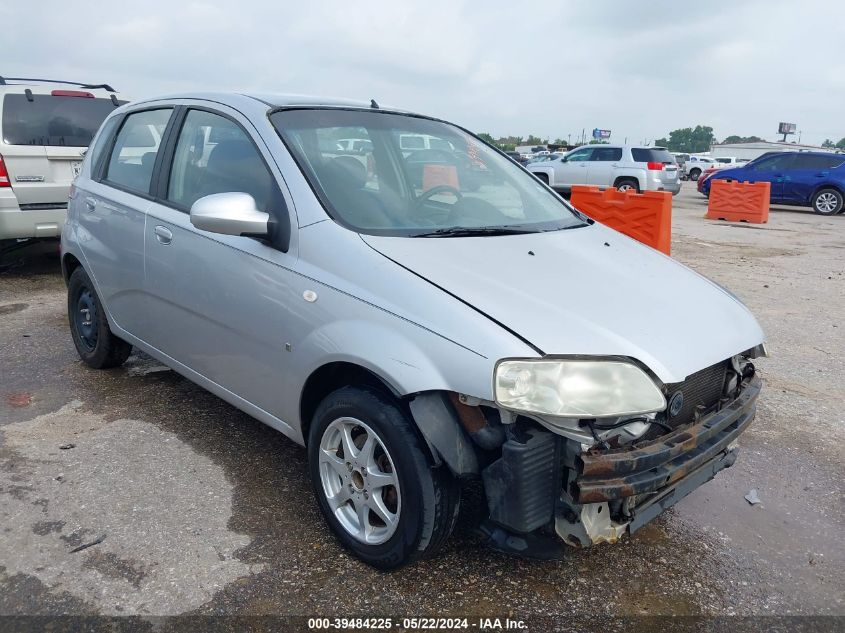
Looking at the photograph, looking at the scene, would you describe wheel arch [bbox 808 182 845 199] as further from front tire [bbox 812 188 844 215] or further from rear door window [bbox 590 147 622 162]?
rear door window [bbox 590 147 622 162]

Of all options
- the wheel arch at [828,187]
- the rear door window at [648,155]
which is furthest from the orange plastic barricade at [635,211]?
the wheel arch at [828,187]

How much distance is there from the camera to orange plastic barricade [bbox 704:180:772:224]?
15539 millimetres

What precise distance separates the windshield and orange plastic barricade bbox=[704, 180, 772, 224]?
1366 centimetres

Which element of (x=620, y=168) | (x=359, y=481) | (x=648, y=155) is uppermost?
(x=648, y=155)

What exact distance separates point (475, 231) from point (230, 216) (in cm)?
102

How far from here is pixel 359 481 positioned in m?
2.63

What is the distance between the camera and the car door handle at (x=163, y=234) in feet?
11.1

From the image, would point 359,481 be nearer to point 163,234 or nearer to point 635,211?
point 163,234

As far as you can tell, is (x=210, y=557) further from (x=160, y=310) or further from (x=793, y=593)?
(x=793, y=593)

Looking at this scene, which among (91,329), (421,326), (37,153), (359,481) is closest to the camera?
(421,326)

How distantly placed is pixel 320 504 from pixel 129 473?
1.09 m

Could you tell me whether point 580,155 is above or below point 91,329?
above

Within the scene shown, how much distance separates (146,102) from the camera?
4051 mm

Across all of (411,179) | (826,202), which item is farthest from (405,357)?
(826,202)
